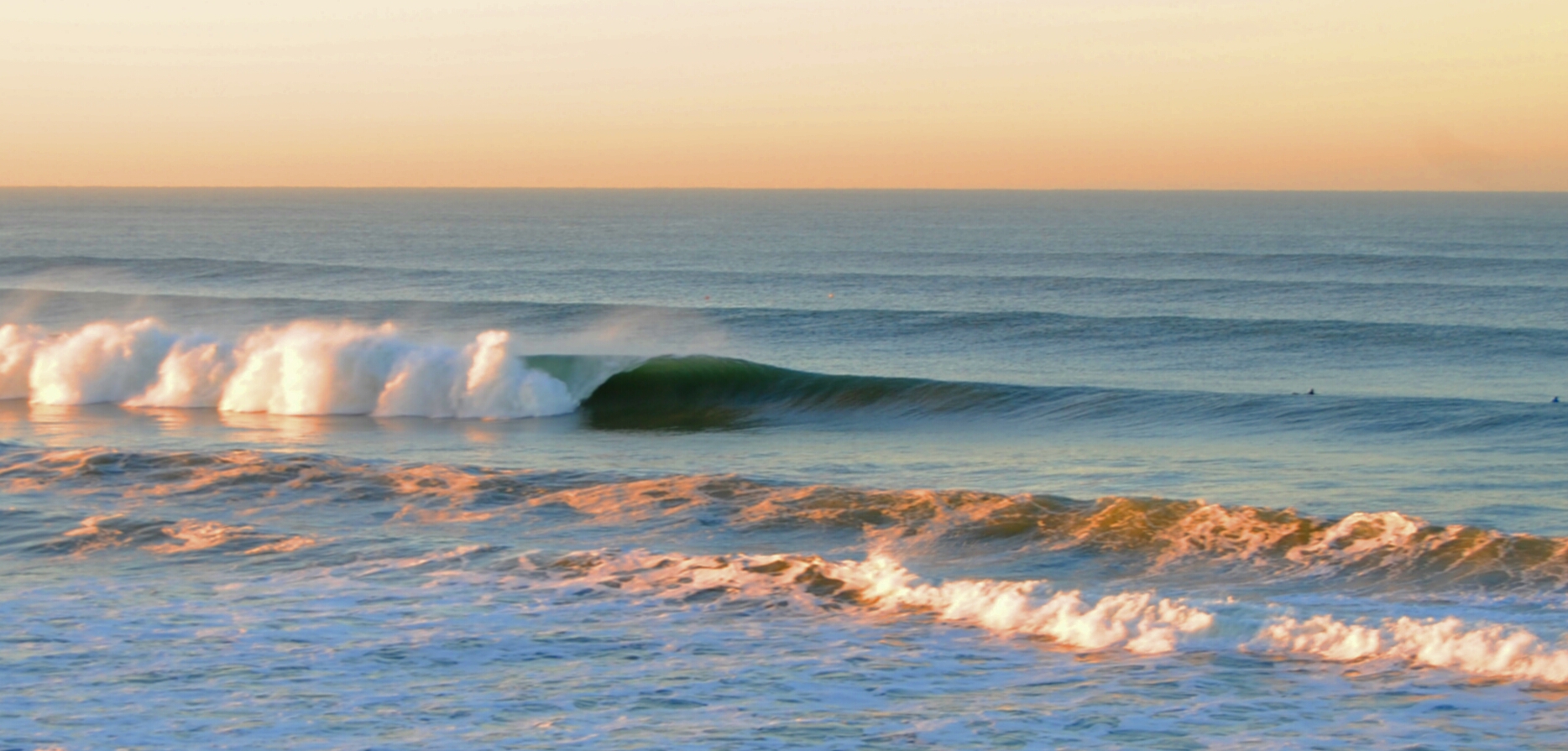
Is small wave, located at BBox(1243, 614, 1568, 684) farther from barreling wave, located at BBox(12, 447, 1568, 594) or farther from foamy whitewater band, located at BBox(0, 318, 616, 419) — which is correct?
foamy whitewater band, located at BBox(0, 318, 616, 419)

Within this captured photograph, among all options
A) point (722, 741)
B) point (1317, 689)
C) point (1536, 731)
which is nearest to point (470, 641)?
point (722, 741)

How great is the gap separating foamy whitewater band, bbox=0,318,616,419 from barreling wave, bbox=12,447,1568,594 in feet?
18.8

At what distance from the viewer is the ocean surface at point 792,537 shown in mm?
8367

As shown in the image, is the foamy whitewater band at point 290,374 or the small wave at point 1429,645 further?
the foamy whitewater band at point 290,374

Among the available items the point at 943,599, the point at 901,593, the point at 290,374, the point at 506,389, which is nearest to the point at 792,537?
the point at 901,593

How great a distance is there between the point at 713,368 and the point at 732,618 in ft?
51.1

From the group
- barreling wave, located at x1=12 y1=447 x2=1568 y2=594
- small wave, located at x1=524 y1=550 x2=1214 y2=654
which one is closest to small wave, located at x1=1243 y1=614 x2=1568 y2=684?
small wave, located at x1=524 y1=550 x2=1214 y2=654

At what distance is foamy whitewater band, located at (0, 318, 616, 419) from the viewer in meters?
23.1

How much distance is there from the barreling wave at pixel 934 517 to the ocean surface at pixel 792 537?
63 mm

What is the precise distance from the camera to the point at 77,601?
35.2ft

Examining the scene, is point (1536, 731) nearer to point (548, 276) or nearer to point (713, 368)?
point (713, 368)

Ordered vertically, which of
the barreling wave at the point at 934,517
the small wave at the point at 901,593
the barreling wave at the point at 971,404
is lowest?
the small wave at the point at 901,593

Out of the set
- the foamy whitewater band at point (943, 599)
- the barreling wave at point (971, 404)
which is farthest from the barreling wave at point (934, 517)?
the barreling wave at point (971, 404)

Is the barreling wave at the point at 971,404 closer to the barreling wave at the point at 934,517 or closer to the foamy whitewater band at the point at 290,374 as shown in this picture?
the foamy whitewater band at the point at 290,374
